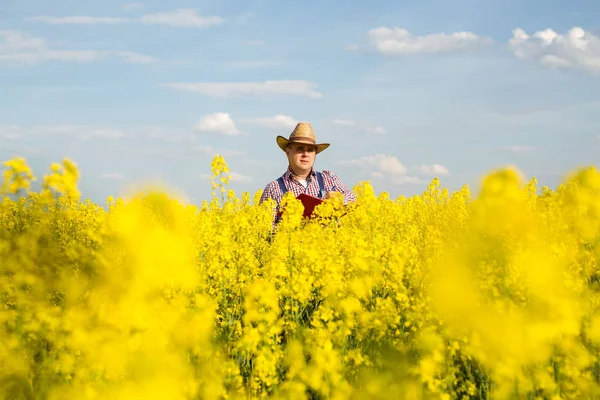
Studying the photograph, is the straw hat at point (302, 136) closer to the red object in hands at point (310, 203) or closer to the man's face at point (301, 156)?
the man's face at point (301, 156)

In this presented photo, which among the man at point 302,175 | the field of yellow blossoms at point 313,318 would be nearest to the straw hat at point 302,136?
the man at point 302,175

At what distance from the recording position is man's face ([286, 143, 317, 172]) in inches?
316

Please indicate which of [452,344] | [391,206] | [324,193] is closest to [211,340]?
[452,344]

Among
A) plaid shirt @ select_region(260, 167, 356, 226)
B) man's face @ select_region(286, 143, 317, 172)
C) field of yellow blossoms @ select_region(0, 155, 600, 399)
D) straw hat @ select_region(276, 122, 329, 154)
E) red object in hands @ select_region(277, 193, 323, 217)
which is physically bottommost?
field of yellow blossoms @ select_region(0, 155, 600, 399)

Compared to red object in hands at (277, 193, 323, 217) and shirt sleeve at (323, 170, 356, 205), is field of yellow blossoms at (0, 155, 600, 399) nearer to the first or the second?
red object in hands at (277, 193, 323, 217)

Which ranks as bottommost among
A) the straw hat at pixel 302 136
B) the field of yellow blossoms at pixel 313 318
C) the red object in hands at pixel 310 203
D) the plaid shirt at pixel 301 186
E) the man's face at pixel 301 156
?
the field of yellow blossoms at pixel 313 318

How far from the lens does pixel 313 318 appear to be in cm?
370

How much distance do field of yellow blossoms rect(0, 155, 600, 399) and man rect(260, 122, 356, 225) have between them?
3405 millimetres

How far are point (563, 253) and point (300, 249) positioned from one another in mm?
1788

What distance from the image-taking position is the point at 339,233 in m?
5.78

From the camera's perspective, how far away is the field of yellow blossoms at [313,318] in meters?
3.07

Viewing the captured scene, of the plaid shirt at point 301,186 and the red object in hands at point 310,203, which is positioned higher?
the plaid shirt at point 301,186

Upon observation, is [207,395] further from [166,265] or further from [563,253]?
[563,253]

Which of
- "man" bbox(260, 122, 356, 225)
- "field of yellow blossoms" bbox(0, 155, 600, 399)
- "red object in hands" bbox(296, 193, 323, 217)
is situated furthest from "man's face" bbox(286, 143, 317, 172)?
"field of yellow blossoms" bbox(0, 155, 600, 399)
